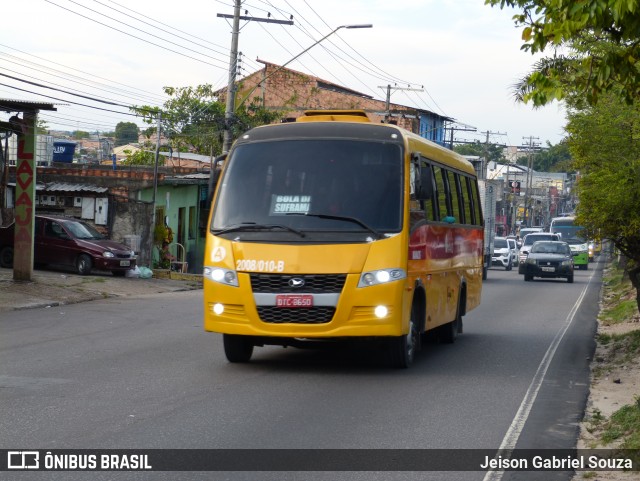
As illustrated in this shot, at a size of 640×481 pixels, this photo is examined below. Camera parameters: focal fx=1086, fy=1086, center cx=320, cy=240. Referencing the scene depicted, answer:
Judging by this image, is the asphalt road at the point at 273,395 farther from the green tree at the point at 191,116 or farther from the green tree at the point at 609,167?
the green tree at the point at 191,116

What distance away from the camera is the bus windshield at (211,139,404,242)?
1244 cm

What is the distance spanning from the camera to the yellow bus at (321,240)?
1208cm

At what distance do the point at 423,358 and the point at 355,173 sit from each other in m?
3.29

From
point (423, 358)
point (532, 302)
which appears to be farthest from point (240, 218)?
point (532, 302)

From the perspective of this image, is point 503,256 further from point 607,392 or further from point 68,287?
point 607,392

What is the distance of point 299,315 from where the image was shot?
39.7 feet

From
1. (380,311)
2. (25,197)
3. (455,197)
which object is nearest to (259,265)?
Answer: (380,311)

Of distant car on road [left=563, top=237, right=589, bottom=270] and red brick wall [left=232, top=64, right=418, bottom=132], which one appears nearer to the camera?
distant car on road [left=563, top=237, right=589, bottom=270]

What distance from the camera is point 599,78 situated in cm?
1058

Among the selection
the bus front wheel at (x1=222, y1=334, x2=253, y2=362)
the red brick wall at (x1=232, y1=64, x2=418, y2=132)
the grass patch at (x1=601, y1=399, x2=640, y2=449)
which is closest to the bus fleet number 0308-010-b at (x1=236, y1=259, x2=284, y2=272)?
the bus front wheel at (x1=222, y1=334, x2=253, y2=362)

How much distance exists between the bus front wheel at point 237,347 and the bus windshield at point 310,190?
4.41 ft

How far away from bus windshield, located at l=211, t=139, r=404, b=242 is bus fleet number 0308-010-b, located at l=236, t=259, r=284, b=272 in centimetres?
31

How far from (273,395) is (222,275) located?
212 centimetres

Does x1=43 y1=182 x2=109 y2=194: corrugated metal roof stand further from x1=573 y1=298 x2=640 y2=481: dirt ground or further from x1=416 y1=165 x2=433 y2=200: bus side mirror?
x1=416 y1=165 x2=433 y2=200: bus side mirror
